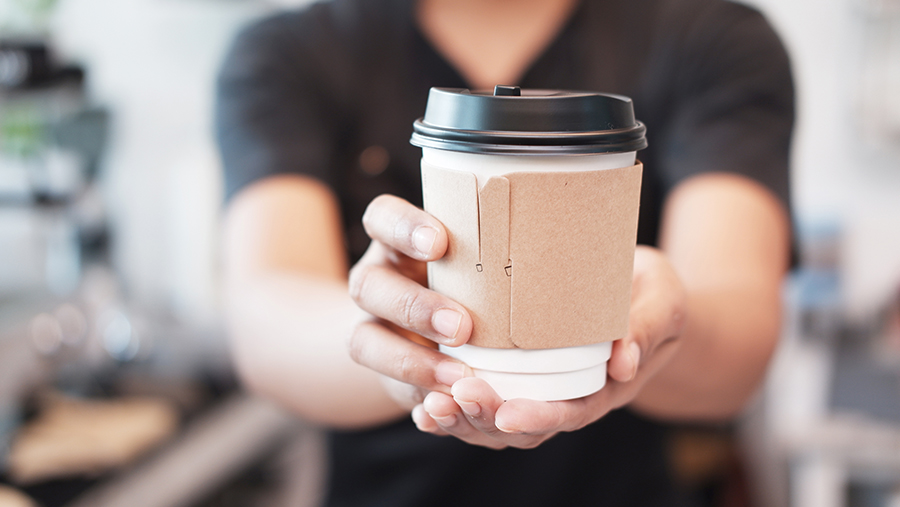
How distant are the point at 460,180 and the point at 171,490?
4.42 feet

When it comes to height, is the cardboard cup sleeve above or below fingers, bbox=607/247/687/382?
above

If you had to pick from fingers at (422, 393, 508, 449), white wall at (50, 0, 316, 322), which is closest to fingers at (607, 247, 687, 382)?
fingers at (422, 393, 508, 449)

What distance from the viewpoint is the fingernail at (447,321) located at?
19.0 inches

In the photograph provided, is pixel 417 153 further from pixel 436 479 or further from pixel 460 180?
pixel 460 180

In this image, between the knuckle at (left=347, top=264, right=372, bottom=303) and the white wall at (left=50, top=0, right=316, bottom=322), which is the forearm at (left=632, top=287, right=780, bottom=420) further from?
the white wall at (left=50, top=0, right=316, bottom=322)

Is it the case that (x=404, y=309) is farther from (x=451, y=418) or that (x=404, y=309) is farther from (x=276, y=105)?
(x=276, y=105)

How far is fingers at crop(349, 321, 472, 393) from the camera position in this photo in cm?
51

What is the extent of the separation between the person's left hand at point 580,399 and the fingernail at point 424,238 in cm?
9

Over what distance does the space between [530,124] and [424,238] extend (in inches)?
4.1

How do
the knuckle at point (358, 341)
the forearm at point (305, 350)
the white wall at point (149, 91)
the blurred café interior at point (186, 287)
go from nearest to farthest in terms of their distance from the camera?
Answer: the knuckle at point (358, 341), the forearm at point (305, 350), the blurred café interior at point (186, 287), the white wall at point (149, 91)

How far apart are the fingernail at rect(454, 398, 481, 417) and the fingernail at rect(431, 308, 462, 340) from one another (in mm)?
43

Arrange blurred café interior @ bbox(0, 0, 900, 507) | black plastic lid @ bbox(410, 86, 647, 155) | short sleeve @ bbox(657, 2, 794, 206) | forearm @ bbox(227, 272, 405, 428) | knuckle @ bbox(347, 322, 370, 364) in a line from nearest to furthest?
black plastic lid @ bbox(410, 86, 647, 155) → knuckle @ bbox(347, 322, 370, 364) → forearm @ bbox(227, 272, 405, 428) → short sleeve @ bbox(657, 2, 794, 206) → blurred café interior @ bbox(0, 0, 900, 507)

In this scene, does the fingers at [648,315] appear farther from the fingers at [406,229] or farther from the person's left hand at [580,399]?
the fingers at [406,229]

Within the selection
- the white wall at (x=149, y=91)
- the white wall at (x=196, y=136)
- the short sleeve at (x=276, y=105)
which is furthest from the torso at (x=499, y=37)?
the white wall at (x=149, y=91)
